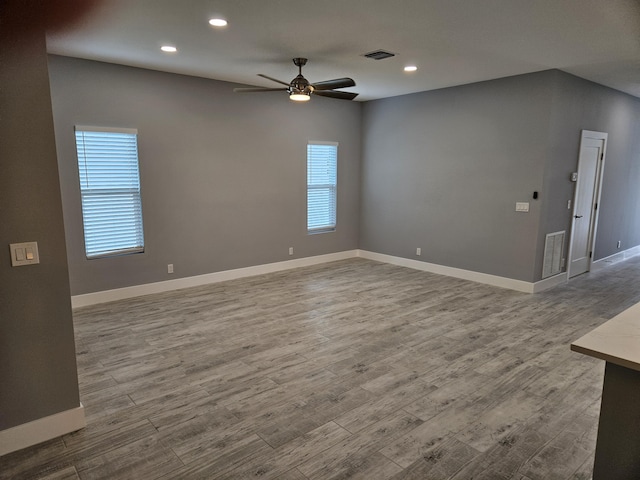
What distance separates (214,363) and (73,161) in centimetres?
291

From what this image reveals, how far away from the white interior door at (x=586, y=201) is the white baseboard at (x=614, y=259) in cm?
27

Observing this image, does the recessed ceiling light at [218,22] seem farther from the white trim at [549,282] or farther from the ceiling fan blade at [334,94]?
the white trim at [549,282]

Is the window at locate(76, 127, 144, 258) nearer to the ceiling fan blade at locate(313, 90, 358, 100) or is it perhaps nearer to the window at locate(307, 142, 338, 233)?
the ceiling fan blade at locate(313, 90, 358, 100)

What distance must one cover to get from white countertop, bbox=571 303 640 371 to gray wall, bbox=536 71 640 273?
3979 mm

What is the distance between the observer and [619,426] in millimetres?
1683

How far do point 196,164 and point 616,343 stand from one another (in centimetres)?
504

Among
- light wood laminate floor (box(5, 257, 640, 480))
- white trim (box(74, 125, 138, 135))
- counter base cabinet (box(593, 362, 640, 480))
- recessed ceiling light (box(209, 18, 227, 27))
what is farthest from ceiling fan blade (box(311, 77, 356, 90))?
counter base cabinet (box(593, 362, 640, 480))

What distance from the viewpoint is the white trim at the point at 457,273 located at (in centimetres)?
560

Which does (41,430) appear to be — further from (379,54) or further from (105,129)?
(379,54)

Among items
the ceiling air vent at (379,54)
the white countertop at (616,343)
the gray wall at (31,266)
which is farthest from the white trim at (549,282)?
the gray wall at (31,266)

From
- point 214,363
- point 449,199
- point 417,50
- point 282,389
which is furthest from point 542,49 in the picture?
point 214,363

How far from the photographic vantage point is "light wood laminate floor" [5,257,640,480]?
2301 millimetres

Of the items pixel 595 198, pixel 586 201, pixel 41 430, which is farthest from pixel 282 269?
pixel 595 198

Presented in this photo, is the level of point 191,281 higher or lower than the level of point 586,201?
lower
